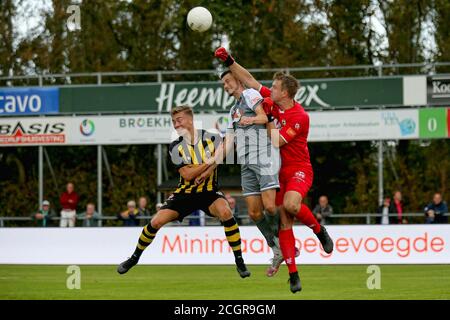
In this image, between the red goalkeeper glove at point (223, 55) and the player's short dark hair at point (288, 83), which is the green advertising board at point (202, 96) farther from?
the player's short dark hair at point (288, 83)

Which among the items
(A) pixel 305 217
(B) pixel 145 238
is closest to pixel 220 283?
(B) pixel 145 238

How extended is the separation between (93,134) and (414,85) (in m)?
8.74

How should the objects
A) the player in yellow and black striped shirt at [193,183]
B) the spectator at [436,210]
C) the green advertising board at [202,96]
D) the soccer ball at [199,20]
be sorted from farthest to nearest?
the green advertising board at [202,96] → the spectator at [436,210] → the soccer ball at [199,20] → the player in yellow and black striped shirt at [193,183]

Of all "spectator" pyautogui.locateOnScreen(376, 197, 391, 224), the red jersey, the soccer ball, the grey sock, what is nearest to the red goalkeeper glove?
the red jersey

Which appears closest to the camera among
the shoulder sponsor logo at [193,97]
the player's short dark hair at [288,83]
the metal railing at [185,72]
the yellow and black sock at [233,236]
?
the player's short dark hair at [288,83]

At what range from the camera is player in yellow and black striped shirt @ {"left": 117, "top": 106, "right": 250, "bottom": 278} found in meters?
13.8

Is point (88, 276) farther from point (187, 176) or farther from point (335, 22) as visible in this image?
point (335, 22)

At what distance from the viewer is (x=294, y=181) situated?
43.6 feet

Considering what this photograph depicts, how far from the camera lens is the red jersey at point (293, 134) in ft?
43.3

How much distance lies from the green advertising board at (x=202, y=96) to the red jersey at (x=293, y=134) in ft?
47.8

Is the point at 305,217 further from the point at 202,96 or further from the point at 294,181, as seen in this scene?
the point at 202,96

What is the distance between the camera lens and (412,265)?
828 inches

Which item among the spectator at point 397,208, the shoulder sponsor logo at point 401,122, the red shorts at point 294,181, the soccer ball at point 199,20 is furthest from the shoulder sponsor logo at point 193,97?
the red shorts at point 294,181

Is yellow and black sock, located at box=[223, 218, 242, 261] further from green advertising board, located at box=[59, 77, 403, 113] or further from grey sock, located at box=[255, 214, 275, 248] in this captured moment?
green advertising board, located at box=[59, 77, 403, 113]
